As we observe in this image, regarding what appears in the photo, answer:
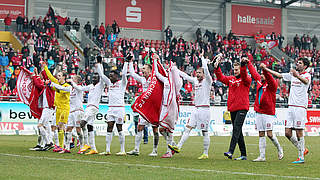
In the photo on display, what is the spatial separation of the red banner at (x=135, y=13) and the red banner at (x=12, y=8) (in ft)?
25.8

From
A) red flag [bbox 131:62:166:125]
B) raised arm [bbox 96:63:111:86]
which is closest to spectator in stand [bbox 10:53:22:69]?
raised arm [bbox 96:63:111:86]

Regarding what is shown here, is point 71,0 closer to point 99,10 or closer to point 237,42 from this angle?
point 99,10

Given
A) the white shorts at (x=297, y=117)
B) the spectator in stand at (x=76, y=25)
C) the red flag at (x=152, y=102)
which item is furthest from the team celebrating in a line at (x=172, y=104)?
the spectator in stand at (x=76, y=25)

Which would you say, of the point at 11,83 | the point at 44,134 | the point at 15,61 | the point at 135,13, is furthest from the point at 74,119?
the point at 135,13

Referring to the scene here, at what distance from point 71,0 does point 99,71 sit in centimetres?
3349

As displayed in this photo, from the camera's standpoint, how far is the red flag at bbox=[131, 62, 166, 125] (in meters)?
15.2

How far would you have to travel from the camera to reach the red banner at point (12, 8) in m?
43.3

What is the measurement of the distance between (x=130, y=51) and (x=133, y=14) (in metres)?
9.81

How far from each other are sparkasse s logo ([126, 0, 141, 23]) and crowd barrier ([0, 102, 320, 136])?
65.6 ft

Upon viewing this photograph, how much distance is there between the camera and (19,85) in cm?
1802

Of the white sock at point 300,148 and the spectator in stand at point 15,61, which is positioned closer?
the white sock at point 300,148

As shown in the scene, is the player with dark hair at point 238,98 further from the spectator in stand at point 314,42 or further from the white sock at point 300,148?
the spectator in stand at point 314,42

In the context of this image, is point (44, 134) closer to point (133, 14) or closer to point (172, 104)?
point (172, 104)

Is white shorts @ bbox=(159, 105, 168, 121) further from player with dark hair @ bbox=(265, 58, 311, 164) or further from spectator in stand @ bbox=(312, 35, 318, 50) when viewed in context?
spectator in stand @ bbox=(312, 35, 318, 50)
